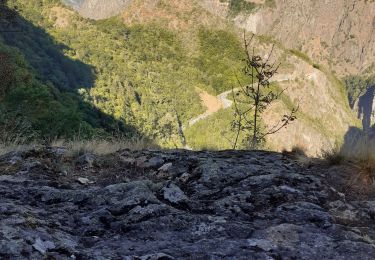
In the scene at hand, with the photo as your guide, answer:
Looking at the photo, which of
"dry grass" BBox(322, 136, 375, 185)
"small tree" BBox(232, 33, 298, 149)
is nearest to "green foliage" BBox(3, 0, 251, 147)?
"small tree" BBox(232, 33, 298, 149)

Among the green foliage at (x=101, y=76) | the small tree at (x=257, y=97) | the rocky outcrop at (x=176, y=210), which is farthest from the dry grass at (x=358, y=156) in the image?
the green foliage at (x=101, y=76)

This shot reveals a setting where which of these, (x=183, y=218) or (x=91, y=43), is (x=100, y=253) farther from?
(x=91, y=43)

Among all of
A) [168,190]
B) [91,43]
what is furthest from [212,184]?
[91,43]

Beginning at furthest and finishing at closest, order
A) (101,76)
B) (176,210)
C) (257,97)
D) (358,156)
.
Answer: (101,76) → (257,97) → (358,156) → (176,210)

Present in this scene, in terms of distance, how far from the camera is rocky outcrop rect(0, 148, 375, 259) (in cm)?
338

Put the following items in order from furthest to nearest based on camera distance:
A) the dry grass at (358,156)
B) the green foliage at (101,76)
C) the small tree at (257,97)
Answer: the green foliage at (101,76)
the small tree at (257,97)
the dry grass at (358,156)

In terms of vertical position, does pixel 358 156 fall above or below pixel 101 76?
below

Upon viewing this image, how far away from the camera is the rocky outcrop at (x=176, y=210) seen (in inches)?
133

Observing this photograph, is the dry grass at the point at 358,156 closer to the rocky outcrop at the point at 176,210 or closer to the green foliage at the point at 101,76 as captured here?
the rocky outcrop at the point at 176,210

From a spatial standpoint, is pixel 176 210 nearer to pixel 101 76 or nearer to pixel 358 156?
pixel 358 156

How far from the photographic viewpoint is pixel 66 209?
426 cm

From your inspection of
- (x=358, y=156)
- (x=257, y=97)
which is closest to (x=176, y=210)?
(x=358, y=156)

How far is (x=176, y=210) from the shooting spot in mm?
4266

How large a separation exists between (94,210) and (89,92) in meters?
140
